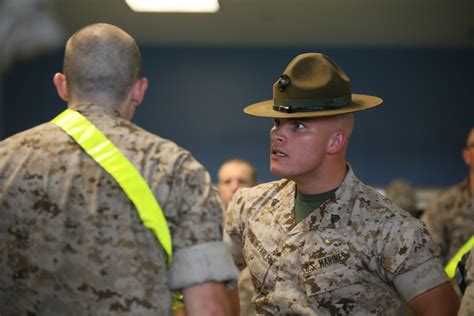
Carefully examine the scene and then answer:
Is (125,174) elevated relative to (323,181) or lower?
elevated

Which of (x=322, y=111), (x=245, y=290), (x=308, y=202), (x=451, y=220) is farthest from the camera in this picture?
(x=451, y=220)

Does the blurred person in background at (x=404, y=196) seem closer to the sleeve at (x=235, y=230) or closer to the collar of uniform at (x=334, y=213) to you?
the sleeve at (x=235, y=230)

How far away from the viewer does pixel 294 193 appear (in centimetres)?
286

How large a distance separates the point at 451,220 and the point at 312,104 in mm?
2061

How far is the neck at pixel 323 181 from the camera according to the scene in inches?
108

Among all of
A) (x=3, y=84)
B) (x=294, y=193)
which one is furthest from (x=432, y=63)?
(x=294, y=193)

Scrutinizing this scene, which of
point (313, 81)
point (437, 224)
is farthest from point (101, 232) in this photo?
point (437, 224)

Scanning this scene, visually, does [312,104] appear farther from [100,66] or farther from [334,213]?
[100,66]

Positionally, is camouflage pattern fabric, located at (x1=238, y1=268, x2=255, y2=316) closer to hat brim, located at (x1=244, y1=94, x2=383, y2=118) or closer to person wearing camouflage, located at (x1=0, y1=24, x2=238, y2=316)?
hat brim, located at (x1=244, y1=94, x2=383, y2=118)

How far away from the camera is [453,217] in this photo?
4473 mm

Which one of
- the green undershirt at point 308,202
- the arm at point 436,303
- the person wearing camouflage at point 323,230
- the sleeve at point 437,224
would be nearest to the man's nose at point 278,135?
the person wearing camouflage at point 323,230

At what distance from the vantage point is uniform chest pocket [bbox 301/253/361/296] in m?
2.56

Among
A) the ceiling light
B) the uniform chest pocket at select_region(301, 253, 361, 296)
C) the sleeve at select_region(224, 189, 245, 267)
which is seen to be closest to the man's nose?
the sleeve at select_region(224, 189, 245, 267)

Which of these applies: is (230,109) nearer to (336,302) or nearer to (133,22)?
(133,22)
